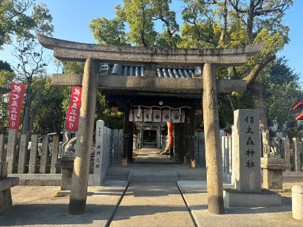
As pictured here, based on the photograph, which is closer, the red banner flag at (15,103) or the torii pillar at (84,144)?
the torii pillar at (84,144)

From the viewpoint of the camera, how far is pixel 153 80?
22.5 ft

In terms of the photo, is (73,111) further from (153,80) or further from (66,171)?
(153,80)

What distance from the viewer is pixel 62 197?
8.21 meters

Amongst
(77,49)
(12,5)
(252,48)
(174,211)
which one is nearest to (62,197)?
(174,211)

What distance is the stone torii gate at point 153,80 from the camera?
6391 mm

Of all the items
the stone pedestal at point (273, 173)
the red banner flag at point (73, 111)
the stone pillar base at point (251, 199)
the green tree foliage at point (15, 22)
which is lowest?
the stone pillar base at point (251, 199)

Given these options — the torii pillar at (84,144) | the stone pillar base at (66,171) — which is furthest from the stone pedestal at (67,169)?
the torii pillar at (84,144)

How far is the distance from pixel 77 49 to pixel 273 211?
620 cm

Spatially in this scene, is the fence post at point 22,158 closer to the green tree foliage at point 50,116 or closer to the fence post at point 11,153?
the fence post at point 11,153

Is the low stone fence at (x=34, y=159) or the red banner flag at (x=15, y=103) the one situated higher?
the red banner flag at (x=15, y=103)

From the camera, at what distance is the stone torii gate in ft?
21.0

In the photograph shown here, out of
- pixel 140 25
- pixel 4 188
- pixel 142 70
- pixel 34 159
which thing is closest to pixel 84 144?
pixel 4 188

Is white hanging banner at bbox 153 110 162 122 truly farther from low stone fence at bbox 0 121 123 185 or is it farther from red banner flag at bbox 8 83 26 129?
red banner flag at bbox 8 83 26 129

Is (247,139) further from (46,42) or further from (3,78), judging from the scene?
(3,78)
